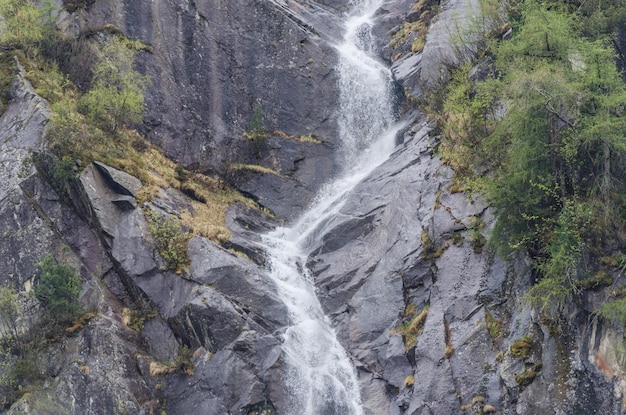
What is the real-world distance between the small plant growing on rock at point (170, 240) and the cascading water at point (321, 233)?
3.76 m

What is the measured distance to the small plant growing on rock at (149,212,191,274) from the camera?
90.3 ft

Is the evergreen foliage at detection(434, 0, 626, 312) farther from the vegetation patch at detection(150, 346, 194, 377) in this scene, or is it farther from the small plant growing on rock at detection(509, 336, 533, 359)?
the vegetation patch at detection(150, 346, 194, 377)

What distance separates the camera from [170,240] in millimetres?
27859

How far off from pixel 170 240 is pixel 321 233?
6595 millimetres

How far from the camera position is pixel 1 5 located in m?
33.4

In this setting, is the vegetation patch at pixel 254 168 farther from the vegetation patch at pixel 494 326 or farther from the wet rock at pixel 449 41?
the vegetation patch at pixel 494 326

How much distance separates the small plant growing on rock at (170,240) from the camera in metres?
27.5

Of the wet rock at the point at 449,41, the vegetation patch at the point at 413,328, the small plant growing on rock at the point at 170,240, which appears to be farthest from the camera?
the wet rock at the point at 449,41

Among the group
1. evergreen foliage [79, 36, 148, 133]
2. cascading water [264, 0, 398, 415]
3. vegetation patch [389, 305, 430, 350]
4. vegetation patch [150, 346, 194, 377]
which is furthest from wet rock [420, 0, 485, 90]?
vegetation patch [150, 346, 194, 377]

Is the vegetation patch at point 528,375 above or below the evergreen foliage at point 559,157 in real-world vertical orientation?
below

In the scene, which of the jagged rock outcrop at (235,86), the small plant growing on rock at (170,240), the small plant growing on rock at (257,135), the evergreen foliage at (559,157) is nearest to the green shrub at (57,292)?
the small plant growing on rock at (170,240)

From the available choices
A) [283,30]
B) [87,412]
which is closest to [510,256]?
[87,412]

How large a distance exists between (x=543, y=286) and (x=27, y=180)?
64.3 feet

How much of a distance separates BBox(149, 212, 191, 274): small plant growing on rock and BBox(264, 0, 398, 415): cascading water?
3763 mm
